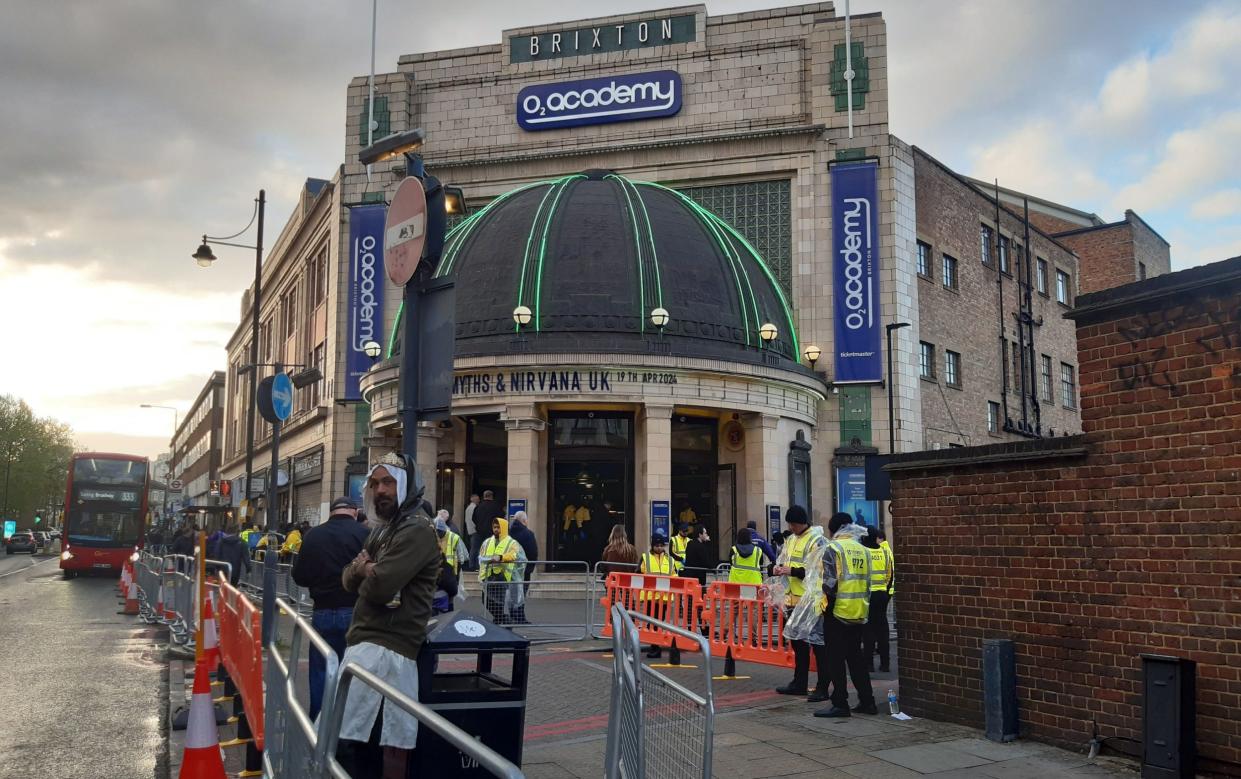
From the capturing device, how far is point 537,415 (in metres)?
26.3

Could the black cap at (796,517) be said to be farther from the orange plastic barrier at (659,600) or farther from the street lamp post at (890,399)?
the street lamp post at (890,399)

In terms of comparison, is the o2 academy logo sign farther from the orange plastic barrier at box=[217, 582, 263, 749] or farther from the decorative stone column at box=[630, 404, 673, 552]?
the orange plastic barrier at box=[217, 582, 263, 749]

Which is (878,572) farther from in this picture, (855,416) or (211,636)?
(855,416)

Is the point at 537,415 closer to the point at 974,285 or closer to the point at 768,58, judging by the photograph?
the point at 768,58

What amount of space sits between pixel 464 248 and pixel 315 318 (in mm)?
16639

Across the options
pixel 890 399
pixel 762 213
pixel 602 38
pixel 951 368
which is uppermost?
pixel 602 38

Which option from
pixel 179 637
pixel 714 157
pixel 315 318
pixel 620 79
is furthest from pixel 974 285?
pixel 179 637

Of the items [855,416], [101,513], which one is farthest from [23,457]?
[855,416]

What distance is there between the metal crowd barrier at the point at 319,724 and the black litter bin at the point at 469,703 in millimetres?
163

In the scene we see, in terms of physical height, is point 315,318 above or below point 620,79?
below

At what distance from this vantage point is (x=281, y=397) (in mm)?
15266

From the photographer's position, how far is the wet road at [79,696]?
824cm

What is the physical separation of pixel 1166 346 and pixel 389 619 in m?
5.73

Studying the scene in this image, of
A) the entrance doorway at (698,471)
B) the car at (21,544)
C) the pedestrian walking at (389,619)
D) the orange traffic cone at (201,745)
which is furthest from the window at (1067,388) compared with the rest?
the car at (21,544)
